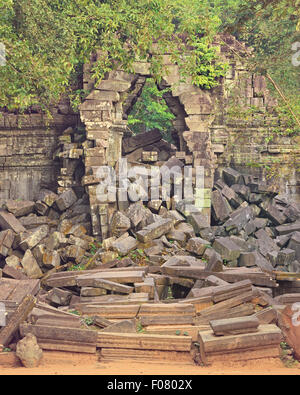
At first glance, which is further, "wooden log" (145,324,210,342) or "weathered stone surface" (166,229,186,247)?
"weathered stone surface" (166,229,186,247)

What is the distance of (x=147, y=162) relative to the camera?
13922mm

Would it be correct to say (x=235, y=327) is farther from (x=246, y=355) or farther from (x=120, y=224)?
(x=120, y=224)

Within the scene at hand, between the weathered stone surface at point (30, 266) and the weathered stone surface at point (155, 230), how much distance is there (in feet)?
7.68

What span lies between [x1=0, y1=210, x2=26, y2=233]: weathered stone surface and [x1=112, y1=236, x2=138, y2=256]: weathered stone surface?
2427 millimetres

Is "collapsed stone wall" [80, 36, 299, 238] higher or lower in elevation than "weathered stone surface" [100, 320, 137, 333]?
higher

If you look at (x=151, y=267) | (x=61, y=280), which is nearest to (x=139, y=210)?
(x=151, y=267)

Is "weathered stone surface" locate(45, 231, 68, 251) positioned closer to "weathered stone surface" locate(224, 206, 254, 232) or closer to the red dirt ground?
"weathered stone surface" locate(224, 206, 254, 232)

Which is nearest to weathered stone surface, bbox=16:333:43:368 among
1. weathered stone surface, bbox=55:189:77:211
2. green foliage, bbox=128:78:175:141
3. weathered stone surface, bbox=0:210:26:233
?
weathered stone surface, bbox=0:210:26:233

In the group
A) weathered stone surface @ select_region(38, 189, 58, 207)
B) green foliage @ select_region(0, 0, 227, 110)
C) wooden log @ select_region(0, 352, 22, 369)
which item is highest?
green foliage @ select_region(0, 0, 227, 110)

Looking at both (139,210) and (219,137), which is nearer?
(139,210)

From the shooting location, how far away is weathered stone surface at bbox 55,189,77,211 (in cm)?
1223

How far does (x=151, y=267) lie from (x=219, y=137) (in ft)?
19.4

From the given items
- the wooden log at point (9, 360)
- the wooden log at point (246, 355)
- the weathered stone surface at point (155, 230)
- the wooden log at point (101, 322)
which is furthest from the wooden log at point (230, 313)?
the weathered stone surface at point (155, 230)

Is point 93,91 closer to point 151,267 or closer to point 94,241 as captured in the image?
point 94,241
